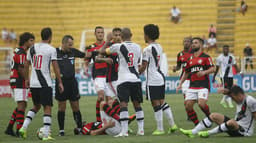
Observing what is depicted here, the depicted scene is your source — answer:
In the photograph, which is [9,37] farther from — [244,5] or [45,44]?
[45,44]

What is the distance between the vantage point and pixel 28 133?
13.8 m

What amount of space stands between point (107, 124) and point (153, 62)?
1699mm

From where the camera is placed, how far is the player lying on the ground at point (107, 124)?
12859 mm

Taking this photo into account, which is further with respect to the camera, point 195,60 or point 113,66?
point 113,66

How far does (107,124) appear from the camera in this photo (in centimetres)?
1288

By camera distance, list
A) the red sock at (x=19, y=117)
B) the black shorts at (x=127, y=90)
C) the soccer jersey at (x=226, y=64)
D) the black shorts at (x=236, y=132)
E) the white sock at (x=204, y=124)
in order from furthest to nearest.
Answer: the soccer jersey at (x=226, y=64) < the red sock at (x=19, y=117) < the black shorts at (x=127, y=90) < the white sock at (x=204, y=124) < the black shorts at (x=236, y=132)

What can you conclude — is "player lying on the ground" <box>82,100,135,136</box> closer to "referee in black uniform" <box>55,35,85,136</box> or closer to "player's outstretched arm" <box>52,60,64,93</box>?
"referee in black uniform" <box>55,35,85,136</box>

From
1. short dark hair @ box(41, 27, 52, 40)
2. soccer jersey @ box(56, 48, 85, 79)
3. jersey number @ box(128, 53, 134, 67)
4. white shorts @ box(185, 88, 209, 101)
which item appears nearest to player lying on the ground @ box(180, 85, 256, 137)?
white shorts @ box(185, 88, 209, 101)

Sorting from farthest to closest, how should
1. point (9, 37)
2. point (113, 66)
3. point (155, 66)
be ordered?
point (9, 37), point (113, 66), point (155, 66)

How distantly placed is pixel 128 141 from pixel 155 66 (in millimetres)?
2547

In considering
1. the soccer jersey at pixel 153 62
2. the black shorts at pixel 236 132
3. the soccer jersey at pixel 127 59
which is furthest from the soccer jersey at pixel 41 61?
the black shorts at pixel 236 132

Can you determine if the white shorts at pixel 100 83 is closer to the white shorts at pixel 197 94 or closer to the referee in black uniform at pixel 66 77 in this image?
the referee in black uniform at pixel 66 77

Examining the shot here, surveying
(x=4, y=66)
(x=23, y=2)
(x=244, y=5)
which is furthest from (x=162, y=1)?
(x=4, y=66)

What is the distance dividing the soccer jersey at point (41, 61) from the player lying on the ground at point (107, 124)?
1512 millimetres
